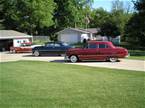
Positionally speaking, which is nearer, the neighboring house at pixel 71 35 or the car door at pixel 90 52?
the car door at pixel 90 52

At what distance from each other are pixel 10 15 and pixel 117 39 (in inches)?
934

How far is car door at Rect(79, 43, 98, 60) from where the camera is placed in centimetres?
2717

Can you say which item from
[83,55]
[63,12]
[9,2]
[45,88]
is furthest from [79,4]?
[45,88]

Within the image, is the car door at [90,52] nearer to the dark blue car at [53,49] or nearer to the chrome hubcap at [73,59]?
the chrome hubcap at [73,59]

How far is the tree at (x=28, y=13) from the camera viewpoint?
2594 inches

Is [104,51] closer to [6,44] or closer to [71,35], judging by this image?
[6,44]

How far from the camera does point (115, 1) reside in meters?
97.1

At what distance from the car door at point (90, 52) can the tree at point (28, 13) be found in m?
39.4

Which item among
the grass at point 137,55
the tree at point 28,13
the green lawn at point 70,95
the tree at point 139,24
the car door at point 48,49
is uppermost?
Result: the tree at point 28,13

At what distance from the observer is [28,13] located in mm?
67812

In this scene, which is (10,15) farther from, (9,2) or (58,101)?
(58,101)

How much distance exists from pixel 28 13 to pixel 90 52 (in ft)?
140

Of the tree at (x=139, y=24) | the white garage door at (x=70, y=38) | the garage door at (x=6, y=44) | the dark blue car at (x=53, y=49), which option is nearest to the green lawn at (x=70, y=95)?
the dark blue car at (x=53, y=49)

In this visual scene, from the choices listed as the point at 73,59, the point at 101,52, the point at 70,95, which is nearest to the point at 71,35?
the point at 73,59
